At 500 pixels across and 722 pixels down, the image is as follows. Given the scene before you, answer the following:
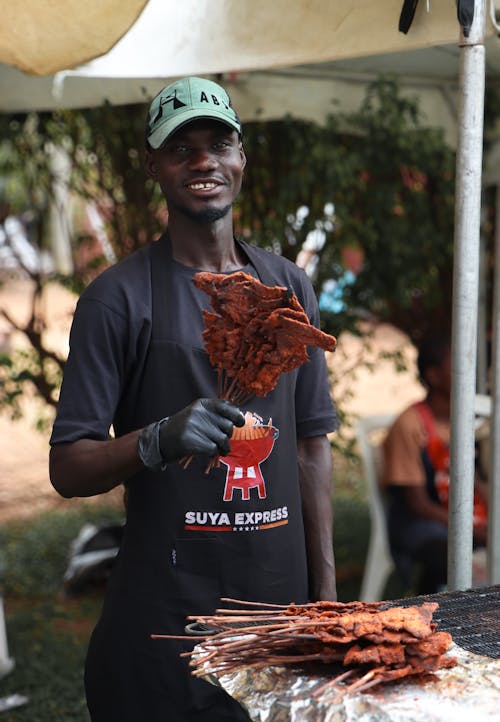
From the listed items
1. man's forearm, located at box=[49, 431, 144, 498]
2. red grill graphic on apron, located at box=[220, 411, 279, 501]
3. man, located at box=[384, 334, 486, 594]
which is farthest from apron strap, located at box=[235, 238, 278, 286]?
man, located at box=[384, 334, 486, 594]

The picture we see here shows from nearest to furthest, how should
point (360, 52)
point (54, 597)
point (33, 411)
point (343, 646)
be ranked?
point (343, 646)
point (360, 52)
point (54, 597)
point (33, 411)

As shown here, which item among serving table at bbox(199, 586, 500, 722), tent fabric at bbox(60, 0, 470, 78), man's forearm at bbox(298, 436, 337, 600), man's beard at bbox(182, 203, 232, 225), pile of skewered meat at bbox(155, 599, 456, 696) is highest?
tent fabric at bbox(60, 0, 470, 78)

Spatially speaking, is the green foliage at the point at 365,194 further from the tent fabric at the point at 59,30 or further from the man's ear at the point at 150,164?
the man's ear at the point at 150,164

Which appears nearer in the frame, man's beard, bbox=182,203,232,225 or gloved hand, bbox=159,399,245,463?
gloved hand, bbox=159,399,245,463

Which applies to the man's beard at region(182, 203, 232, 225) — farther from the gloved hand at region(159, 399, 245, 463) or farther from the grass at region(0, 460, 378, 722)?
the grass at region(0, 460, 378, 722)

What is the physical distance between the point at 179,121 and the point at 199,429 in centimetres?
82

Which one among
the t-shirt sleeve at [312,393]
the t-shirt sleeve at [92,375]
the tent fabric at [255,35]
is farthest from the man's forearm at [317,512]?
the tent fabric at [255,35]

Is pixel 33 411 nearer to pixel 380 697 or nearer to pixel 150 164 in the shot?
pixel 150 164

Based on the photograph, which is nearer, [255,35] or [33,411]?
[255,35]

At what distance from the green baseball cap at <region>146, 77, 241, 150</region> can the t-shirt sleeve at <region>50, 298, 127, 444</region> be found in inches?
18.9

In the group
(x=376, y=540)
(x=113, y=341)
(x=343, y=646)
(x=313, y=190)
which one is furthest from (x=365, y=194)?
(x=343, y=646)

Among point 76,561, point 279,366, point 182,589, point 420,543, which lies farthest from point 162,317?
point 76,561

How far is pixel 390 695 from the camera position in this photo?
1827 mm

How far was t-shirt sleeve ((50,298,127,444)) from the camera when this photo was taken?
236 centimetres
